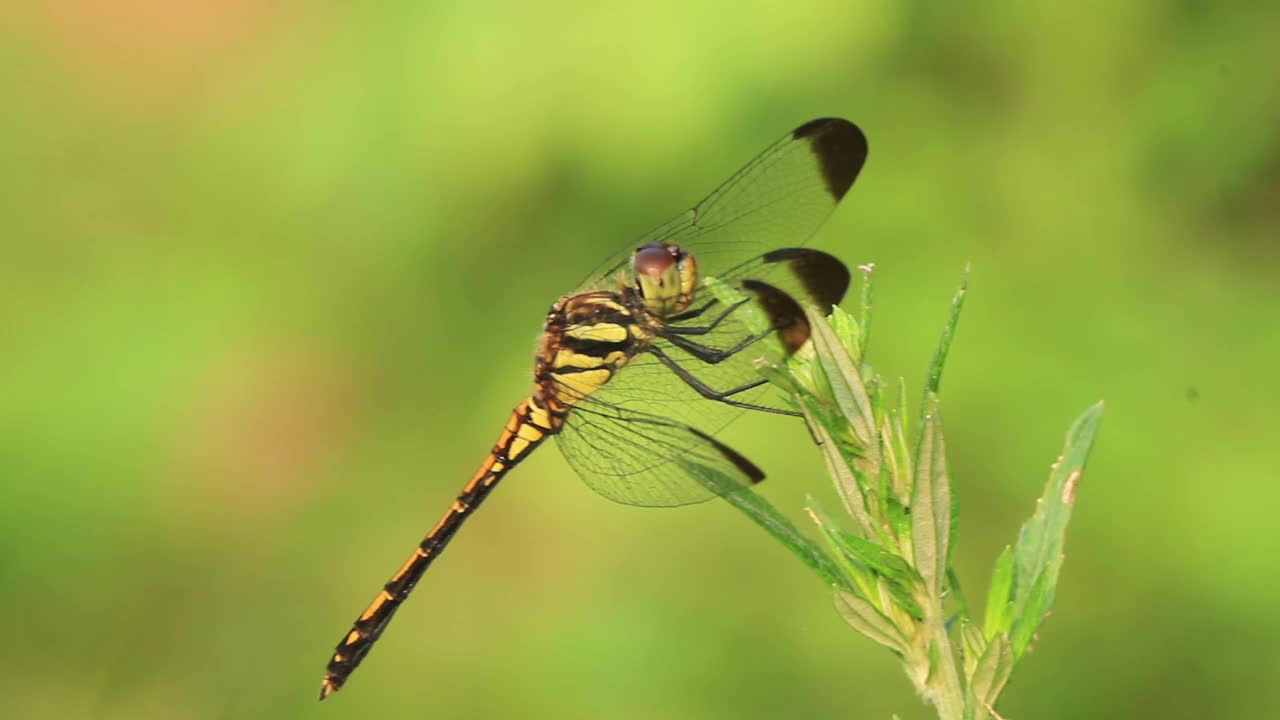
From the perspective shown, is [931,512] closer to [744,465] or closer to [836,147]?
[744,465]

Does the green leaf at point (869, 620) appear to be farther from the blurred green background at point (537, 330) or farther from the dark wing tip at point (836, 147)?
the blurred green background at point (537, 330)

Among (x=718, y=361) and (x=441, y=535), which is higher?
(x=718, y=361)

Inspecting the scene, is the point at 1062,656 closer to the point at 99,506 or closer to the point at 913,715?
the point at 913,715

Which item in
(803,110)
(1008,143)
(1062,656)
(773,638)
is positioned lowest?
(773,638)

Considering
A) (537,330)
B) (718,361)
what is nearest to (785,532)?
(718,361)

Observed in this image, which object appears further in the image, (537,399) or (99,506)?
(99,506)

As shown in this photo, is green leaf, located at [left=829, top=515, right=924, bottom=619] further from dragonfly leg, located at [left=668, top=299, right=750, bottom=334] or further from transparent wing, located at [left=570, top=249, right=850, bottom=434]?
dragonfly leg, located at [left=668, top=299, right=750, bottom=334]

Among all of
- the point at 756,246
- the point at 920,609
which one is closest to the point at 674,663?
the point at 756,246

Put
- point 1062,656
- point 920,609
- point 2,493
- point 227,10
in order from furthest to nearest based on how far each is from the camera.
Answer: point 227,10 → point 2,493 → point 1062,656 → point 920,609

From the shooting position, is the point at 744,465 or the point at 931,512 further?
the point at 744,465
